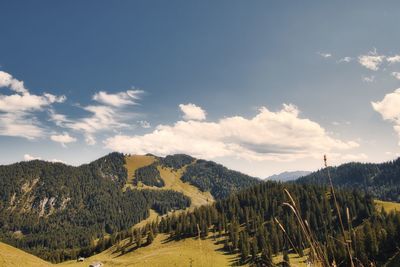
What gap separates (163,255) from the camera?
416 feet

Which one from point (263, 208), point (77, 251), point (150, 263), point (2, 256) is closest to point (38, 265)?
point (2, 256)

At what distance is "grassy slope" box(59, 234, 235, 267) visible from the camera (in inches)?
4606

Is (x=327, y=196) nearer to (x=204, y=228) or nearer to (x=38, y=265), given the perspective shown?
(x=204, y=228)

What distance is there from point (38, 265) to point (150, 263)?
60827 millimetres

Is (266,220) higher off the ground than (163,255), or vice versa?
(266,220)

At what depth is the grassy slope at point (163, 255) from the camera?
117000mm

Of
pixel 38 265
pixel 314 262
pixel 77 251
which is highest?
pixel 314 262

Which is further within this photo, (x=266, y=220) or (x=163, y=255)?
(x=266, y=220)

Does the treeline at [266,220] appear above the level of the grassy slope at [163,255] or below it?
above

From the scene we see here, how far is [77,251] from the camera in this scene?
183m

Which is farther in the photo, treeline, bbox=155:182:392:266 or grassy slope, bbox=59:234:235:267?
treeline, bbox=155:182:392:266

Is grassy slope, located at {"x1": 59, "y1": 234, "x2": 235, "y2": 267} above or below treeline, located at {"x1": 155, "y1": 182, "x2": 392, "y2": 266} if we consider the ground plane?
below

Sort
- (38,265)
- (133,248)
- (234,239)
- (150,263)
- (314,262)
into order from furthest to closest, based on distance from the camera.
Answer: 1. (133,248)
2. (234,239)
3. (150,263)
4. (38,265)
5. (314,262)

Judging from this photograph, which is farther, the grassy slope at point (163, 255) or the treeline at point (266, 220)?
the treeline at point (266, 220)
